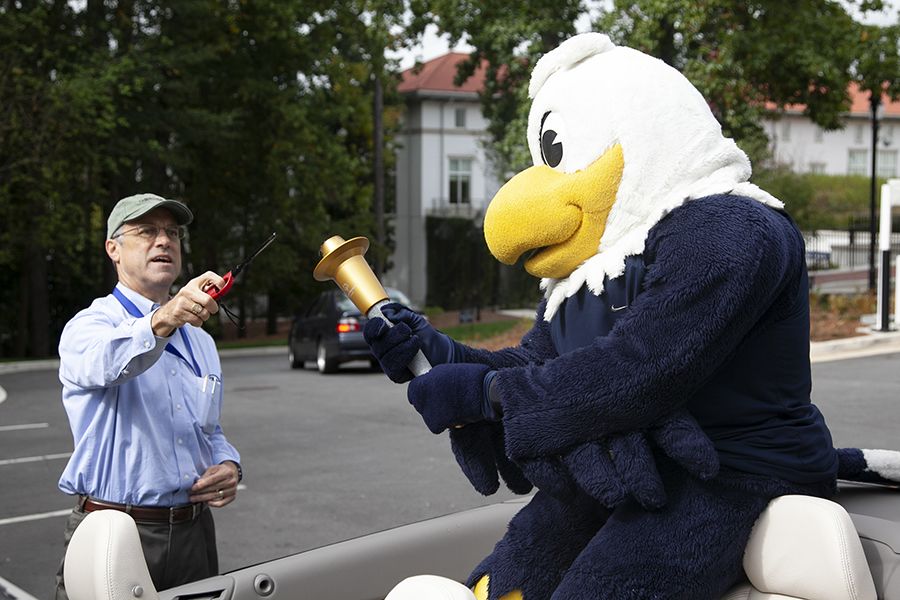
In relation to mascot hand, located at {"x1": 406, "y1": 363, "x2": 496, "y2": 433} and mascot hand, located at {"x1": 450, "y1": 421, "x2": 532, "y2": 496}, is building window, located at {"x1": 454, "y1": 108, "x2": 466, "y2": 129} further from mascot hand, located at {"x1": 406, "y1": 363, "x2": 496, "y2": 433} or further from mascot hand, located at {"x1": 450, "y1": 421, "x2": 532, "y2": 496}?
mascot hand, located at {"x1": 406, "y1": 363, "x2": 496, "y2": 433}

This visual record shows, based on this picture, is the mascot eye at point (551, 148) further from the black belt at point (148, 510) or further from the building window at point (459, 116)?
the building window at point (459, 116)

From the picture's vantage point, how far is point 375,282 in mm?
2453

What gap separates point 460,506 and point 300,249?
2520 cm

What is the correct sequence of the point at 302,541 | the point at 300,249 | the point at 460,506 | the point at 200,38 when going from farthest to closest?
1. the point at 300,249
2. the point at 200,38
3. the point at 460,506
4. the point at 302,541

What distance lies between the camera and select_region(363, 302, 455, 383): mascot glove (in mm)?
2400

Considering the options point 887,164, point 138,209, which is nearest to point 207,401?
point 138,209

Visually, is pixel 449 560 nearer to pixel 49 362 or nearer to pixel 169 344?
pixel 169 344

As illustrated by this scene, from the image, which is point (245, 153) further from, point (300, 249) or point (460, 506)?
point (460, 506)

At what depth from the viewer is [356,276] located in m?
2.46

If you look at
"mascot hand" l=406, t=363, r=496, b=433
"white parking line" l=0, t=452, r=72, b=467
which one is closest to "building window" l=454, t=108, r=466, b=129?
"white parking line" l=0, t=452, r=72, b=467

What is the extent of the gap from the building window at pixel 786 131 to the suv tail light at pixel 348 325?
47.4 m

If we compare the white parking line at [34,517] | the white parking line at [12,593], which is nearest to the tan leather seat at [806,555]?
the white parking line at [12,593]

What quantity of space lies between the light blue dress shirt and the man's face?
0.20 feet

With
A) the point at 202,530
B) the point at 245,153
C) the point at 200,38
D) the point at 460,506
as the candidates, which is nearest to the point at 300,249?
the point at 245,153
